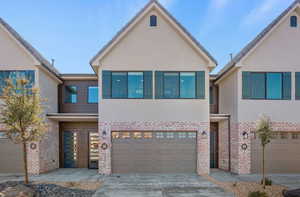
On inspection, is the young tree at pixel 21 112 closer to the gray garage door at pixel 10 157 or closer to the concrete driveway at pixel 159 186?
the gray garage door at pixel 10 157

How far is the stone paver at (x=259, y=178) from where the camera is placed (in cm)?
920

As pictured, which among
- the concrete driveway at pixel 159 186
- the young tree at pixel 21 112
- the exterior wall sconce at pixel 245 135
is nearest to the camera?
the concrete driveway at pixel 159 186

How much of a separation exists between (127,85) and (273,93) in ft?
27.4

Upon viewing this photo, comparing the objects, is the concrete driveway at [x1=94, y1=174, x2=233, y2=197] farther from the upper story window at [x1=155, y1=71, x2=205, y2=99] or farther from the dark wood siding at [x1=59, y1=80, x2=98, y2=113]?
the dark wood siding at [x1=59, y1=80, x2=98, y2=113]

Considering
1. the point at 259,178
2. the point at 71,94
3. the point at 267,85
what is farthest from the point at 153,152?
the point at 267,85

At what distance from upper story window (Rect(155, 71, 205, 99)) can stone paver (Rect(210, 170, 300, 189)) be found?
4.41m

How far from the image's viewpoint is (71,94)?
1359 cm

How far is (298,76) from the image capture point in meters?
11.1

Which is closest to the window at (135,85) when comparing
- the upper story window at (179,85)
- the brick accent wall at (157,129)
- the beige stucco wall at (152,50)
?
the beige stucco wall at (152,50)

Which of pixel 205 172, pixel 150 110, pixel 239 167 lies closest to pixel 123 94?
pixel 150 110

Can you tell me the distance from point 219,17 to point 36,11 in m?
12.1

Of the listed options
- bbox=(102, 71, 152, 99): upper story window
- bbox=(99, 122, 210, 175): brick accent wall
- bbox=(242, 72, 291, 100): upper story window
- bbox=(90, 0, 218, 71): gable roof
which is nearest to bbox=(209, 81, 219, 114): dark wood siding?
bbox=(242, 72, 291, 100): upper story window

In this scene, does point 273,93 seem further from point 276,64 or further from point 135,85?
point 135,85

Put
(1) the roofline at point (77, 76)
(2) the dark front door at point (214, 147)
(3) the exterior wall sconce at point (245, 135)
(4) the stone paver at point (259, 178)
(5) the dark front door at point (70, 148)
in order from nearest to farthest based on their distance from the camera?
(4) the stone paver at point (259, 178)
(3) the exterior wall sconce at point (245, 135)
(2) the dark front door at point (214, 147)
(5) the dark front door at point (70, 148)
(1) the roofline at point (77, 76)
